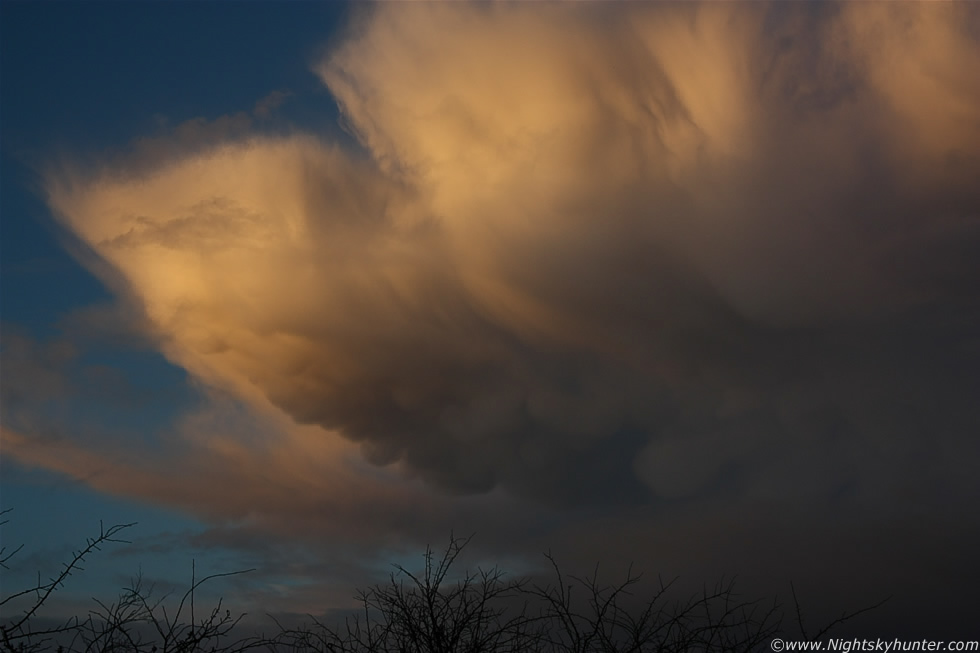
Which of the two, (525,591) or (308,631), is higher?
(525,591)

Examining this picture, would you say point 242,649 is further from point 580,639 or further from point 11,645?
point 580,639

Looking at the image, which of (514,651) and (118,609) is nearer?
(118,609)

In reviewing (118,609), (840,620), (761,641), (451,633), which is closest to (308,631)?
(451,633)

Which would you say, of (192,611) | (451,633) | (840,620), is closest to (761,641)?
(840,620)

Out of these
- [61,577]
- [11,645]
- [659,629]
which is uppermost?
[659,629]

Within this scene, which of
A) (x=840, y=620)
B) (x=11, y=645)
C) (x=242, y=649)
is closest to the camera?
(x=11, y=645)

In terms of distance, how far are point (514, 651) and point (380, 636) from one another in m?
2.70

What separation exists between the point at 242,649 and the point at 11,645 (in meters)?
3.38

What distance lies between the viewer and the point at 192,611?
1447 cm

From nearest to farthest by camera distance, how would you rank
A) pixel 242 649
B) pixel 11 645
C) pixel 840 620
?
1. pixel 11 645
2. pixel 242 649
3. pixel 840 620

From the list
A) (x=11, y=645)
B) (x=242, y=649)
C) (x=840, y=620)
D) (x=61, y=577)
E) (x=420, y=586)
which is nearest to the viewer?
(x=11, y=645)

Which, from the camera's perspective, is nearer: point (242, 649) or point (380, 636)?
point (242, 649)

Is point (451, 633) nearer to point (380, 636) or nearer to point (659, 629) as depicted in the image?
point (380, 636)

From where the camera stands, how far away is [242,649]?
14.1 meters
